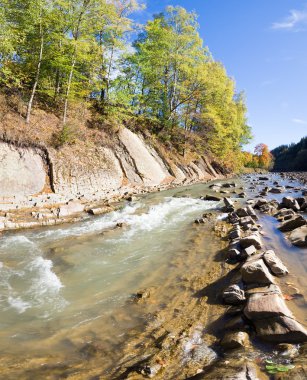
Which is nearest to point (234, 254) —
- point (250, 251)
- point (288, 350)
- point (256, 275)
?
point (250, 251)

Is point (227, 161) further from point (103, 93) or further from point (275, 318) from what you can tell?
point (275, 318)

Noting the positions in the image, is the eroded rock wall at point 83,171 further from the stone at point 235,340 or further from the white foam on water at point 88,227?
the stone at point 235,340

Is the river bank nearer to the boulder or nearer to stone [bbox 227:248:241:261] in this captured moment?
the boulder

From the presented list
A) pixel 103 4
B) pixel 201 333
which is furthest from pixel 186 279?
pixel 103 4

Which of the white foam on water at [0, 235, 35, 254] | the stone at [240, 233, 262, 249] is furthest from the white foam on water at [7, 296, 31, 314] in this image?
the stone at [240, 233, 262, 249]

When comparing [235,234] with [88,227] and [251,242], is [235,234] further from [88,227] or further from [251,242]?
[88,227]

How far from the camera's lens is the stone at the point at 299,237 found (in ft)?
32.6

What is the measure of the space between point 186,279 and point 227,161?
41901 millimetres

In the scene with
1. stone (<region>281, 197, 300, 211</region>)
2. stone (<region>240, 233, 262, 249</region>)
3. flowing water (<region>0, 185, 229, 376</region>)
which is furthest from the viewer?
stone (<region>281, 197, 300, 211</region>)

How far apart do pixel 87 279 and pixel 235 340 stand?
4.64 metres

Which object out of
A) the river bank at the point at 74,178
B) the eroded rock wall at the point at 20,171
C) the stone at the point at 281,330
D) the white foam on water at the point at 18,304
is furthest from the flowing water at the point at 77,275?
the eroded rock wall at the point at 20,171

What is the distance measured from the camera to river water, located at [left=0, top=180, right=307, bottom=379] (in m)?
5.21

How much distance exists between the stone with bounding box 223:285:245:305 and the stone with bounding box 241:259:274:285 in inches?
20.0

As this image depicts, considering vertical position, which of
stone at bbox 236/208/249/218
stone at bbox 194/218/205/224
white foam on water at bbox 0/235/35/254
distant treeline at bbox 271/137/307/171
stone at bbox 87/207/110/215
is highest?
distant treeline at bbox 271/137/307/171
